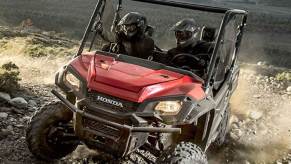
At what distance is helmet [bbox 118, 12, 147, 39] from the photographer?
5.97 metres

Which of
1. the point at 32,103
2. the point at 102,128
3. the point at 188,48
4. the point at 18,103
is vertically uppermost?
the point at 188,48

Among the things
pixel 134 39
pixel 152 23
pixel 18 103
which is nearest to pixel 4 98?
pixel 18 103

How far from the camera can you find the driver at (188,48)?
19.2 feet

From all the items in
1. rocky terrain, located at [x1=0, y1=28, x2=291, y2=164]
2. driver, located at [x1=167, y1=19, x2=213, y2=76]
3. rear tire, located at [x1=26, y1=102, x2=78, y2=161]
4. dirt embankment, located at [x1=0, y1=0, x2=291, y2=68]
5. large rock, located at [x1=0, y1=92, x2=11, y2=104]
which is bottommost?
dirt embankment, located at [x1=0, y1=0, x2=291, y2=68]

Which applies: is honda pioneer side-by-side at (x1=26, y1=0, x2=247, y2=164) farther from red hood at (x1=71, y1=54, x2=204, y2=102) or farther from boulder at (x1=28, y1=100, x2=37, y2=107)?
boulder at (x1=28, y1=100, x2=37, y2=107)

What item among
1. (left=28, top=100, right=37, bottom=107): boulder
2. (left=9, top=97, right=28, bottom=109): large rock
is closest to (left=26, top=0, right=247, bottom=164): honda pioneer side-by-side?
(left=9, top=97, right=28, bottom=109): large rock

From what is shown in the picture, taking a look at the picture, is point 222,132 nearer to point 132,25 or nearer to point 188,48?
point 188,48

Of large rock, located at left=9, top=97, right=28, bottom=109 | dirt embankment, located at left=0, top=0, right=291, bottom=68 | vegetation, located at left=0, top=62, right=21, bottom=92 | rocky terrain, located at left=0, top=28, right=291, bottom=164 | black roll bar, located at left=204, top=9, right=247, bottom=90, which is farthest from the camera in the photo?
dirt embankment, located at left=0, top=0, right=291, bottom=68

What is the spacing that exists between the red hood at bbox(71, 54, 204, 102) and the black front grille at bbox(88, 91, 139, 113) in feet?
0.15

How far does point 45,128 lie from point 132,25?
5.40 feet

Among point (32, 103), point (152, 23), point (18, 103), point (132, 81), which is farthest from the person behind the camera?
point (152, 23)

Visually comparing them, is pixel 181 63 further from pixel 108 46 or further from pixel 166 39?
pixel 166 39

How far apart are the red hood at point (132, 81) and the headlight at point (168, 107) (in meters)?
0.09

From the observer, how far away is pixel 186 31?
5.89 m
